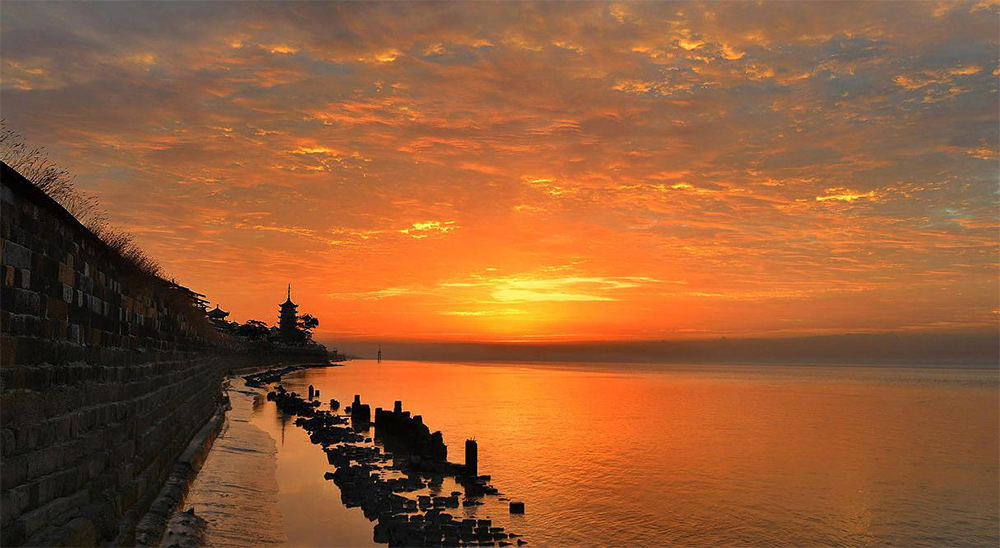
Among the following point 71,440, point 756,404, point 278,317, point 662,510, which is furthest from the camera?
point 278,317

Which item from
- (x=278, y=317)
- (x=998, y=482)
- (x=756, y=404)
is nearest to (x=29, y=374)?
(x=998, y=482)

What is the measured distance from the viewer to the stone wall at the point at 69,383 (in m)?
6.97

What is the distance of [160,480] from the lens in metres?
15.1

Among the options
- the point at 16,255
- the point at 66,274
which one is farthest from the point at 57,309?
the point at 16,255

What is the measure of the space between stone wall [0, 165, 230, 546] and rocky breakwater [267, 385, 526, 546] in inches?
241

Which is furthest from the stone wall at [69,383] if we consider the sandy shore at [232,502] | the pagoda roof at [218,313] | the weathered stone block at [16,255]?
the pagoda roof at [218,313]

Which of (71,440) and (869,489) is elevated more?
(71,440)

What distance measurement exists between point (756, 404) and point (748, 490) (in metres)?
51.1

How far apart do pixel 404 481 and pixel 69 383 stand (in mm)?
16179

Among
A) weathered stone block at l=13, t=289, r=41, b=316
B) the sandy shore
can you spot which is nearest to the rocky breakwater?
the sandy shore

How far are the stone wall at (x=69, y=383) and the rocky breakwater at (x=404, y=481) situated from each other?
241 inches

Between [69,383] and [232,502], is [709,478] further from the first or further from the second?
[69,383]

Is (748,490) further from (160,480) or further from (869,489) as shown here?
(160,480)

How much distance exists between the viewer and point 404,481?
23.5m
